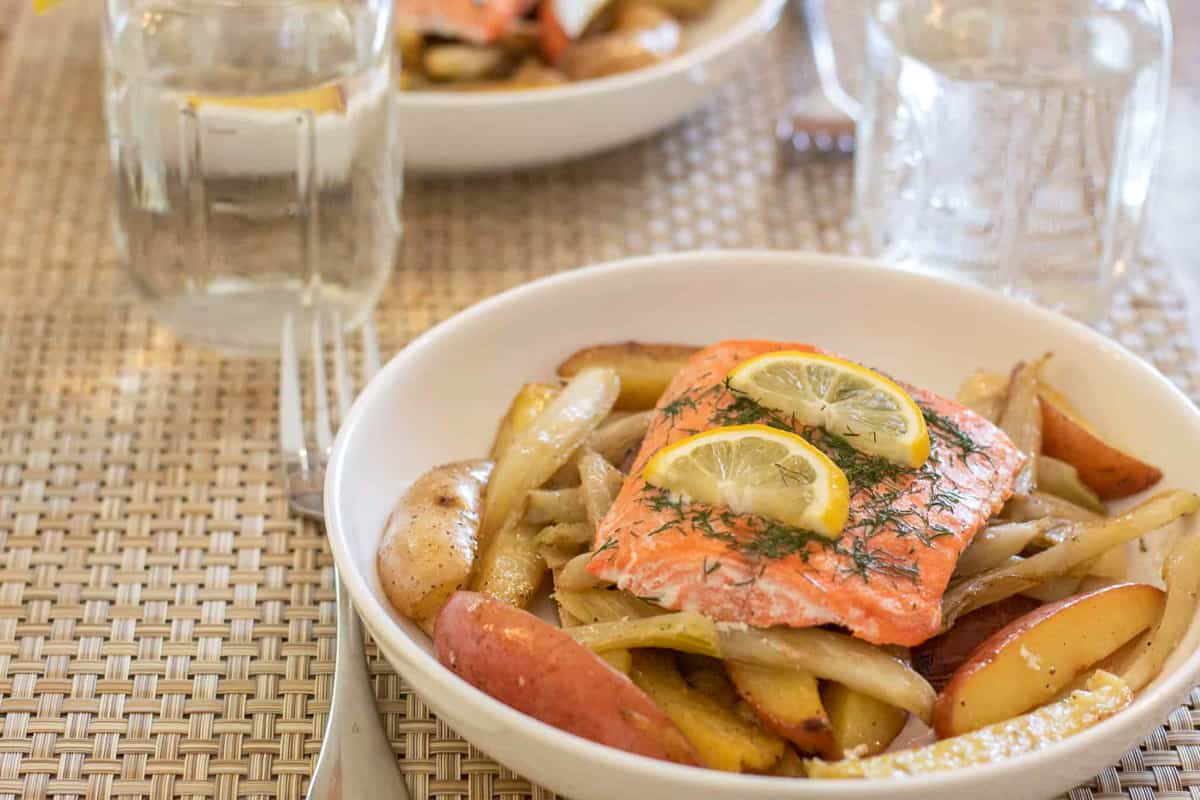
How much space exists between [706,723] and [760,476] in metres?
0.29

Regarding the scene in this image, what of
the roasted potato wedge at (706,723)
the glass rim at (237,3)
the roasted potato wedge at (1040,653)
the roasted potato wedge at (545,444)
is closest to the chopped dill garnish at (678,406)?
the roasted potato wedge at (545,444)

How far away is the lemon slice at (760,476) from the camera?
4.76 ft

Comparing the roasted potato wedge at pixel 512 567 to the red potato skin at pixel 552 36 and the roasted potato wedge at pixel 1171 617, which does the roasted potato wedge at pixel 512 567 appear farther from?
the red potato skin at pixel 552 36

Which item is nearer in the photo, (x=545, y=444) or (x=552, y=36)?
(x=545, y=444)

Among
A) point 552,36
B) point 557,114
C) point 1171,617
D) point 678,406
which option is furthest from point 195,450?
point 1171,617

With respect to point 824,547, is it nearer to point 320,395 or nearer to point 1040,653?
point 1040,653

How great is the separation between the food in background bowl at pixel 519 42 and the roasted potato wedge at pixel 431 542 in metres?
1.25

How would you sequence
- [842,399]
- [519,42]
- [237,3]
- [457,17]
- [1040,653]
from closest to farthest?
[1040,653] < [842,399] < [237,3] < [457,17] < [519,42]

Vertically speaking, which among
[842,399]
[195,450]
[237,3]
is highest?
[237,3]

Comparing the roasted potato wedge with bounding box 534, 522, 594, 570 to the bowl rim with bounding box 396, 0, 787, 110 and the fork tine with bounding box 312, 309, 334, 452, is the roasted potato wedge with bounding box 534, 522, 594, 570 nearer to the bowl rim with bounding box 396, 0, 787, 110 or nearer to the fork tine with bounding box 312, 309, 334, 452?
the fork tine with bounding box 312, 309, 334, 452

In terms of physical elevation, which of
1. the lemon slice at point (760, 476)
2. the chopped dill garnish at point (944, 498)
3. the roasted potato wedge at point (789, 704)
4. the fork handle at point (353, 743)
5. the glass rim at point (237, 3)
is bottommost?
the fork handle at point (353, 743)

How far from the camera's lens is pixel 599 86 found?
2611mm

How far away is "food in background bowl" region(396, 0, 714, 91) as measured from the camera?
281 cm

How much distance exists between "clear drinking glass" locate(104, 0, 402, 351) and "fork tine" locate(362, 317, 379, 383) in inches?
1.5
